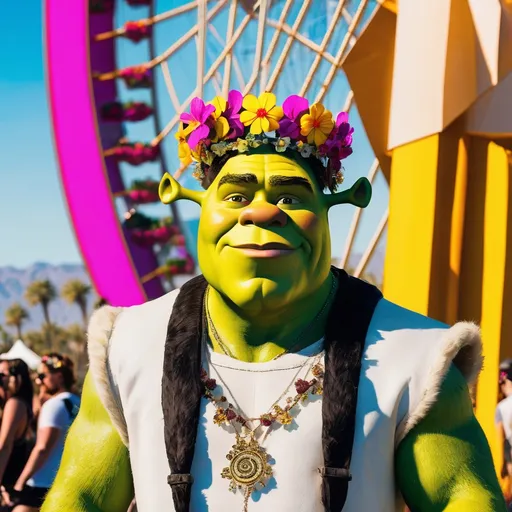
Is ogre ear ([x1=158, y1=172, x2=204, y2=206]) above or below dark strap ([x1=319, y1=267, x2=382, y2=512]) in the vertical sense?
above

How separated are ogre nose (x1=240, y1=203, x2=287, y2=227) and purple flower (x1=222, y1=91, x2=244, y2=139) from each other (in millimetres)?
192

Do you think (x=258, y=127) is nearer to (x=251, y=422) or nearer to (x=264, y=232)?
(x=264, y=232)

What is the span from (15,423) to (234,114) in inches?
114

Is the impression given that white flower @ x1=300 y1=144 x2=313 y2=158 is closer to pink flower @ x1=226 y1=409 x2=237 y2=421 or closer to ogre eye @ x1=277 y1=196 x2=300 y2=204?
ogre eye @ x1=277 y1=196 x2=300 y2=204

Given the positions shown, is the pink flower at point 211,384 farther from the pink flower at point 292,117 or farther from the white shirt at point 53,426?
the white shirt at point 53,426

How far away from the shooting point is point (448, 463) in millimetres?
2211

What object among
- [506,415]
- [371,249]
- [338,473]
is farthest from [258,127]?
[371,249]

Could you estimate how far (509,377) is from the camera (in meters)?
4.80

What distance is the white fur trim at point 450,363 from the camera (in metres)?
2.22

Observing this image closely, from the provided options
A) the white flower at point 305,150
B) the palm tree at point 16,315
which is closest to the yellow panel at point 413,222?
the white flower at point 305,150

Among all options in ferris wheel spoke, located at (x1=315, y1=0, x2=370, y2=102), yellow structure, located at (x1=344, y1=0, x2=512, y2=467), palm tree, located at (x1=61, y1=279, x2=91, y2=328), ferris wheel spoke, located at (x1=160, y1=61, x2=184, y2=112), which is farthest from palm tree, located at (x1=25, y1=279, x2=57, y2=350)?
yellow structure, located at (x1=344, y1=0, x2=512, y2=467)

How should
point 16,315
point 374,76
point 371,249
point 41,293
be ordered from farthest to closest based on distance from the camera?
point 16,315
point 41,293
point 371,249
point 374,76

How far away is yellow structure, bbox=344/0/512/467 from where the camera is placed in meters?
4.94

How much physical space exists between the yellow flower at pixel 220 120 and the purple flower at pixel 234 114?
11 millimetres
